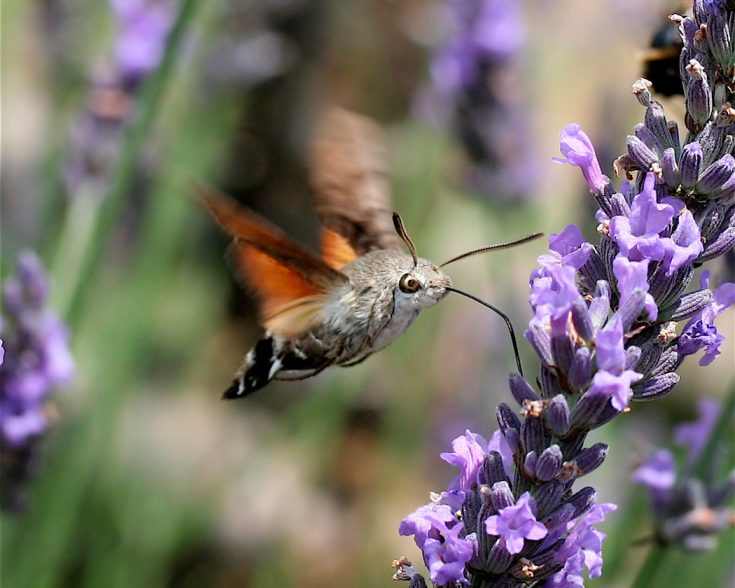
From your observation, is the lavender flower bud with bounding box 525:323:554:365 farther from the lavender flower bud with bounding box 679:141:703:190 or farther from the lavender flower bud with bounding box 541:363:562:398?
the lavender flower bud with bounding box 679:141:703:190

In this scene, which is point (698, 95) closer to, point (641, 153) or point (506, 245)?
point (641, 153)

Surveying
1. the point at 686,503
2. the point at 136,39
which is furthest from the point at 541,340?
the point at 136,39

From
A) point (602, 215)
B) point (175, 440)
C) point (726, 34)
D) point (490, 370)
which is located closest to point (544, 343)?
point (602, 215)

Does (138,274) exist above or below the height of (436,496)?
below

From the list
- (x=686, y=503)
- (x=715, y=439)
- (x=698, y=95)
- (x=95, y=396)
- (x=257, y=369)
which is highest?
(x=698, y=95)

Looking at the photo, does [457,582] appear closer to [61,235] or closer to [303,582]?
[61,235]

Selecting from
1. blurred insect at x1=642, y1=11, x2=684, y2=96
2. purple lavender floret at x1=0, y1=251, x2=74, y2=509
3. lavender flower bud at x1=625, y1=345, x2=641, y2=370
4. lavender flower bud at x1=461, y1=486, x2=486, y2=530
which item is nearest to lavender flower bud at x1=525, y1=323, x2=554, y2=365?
lavender flower bud at x1=625, y1=345, x2=641, y2=370

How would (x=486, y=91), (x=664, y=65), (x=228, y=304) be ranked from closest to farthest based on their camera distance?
(x=664, y=65), (x=486, y=91), (x=228, y=304)
